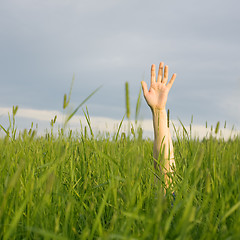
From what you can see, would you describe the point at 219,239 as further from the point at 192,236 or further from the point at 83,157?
the point at 83,157

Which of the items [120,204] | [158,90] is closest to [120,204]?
[120,204]

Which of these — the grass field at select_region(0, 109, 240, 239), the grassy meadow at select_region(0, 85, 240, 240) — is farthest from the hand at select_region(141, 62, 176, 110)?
the grass field at select_region(0, 109, 240, 239)

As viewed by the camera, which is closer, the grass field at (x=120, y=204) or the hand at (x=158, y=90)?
the grass field at (x=120, y=204)

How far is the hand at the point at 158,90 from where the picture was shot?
134 inches

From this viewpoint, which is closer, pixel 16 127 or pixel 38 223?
pixel 38 223

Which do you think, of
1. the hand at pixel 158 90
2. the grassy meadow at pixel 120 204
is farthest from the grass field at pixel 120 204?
the hand at pixel 158 90

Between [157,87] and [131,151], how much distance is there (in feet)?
7.50

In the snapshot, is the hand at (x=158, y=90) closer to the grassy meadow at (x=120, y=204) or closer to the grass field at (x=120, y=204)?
the grassy meadow at (x=120, y=204)

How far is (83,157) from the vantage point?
266 cm

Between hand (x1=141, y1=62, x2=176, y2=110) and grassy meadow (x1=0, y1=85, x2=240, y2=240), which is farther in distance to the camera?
hand (x1=141, y1=62, x2=176, y2=110)

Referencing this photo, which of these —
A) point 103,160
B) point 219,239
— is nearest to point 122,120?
point 103,160

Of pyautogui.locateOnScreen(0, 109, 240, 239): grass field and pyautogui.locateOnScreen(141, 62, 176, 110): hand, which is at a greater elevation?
pyautogui.locateOnScreen(141, 62, 176, 110): hand

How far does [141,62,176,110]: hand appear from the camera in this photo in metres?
3.41

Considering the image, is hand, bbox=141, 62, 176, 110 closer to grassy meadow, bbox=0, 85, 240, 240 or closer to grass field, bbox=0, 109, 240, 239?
grassy meadow, bbox=0, 85, 240, 240
